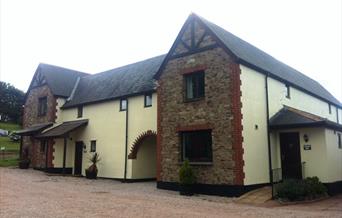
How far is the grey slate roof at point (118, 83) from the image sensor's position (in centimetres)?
2358

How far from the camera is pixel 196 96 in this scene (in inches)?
700

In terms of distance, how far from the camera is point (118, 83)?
2612 centimetres

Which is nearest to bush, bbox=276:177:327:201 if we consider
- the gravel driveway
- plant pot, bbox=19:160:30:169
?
the gravel driveway

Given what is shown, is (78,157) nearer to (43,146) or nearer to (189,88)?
(43,146)

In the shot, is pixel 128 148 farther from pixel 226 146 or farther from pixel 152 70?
pixel 226 146

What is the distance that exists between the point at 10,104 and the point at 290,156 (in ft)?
221

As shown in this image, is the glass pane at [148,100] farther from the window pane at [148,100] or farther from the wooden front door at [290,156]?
the wooden front door at [290,156]

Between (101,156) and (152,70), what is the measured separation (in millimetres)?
7032

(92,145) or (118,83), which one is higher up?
(118,83)

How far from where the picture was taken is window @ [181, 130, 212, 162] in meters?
16.8

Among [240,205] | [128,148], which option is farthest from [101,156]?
[240,205]

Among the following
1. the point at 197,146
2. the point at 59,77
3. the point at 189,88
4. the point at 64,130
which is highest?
the point at 59,77

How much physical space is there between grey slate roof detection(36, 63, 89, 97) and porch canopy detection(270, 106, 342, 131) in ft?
60.5

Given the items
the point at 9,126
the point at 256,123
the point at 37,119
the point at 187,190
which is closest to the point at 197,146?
→ the point at 187,190
